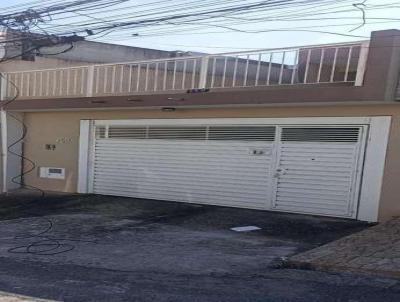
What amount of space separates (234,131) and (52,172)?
6.77 metres

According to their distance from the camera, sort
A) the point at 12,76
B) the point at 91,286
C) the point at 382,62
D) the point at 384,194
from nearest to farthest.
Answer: the point at 91,286, the point at 382,62, the point at 384,194, the point at 12,76

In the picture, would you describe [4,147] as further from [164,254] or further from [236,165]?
[164,254]

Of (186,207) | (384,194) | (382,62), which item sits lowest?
(186,207)

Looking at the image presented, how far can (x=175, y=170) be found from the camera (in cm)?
1406

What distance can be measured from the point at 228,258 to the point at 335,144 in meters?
4.68

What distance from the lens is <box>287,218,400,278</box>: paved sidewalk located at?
6789mm

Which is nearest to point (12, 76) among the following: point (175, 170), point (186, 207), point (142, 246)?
point (175, 170)

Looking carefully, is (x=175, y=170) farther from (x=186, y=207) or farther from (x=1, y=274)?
(x=1, y=274)

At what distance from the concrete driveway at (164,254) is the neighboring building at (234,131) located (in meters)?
0.71

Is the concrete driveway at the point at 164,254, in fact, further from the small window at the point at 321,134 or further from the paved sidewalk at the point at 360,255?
the small window at the point at 321,134

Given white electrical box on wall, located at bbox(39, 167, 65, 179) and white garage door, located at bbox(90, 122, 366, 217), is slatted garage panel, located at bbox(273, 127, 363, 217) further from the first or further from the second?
white electrical box on wall, located at bbox(39, 167, 65, 179)

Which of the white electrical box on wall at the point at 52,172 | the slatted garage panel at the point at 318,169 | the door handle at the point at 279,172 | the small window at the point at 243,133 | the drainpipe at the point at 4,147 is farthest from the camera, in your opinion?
the drainpipe at the point at 4,147

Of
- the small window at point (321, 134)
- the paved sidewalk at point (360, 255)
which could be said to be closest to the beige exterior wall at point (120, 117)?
the small window at point (321, 134)

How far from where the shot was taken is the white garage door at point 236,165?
1148 centimetres
